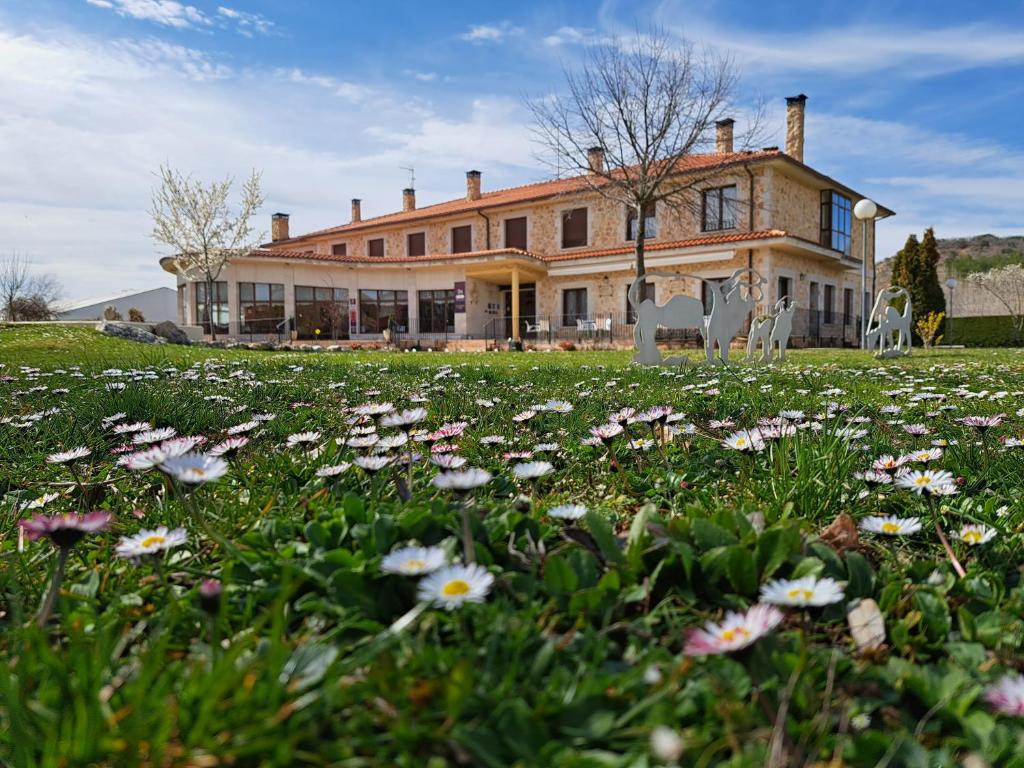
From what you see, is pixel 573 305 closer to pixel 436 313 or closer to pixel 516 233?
pixel 516 233

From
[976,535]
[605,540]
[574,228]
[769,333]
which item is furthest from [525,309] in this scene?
[605,540]

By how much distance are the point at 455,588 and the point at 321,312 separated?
30.8 metres

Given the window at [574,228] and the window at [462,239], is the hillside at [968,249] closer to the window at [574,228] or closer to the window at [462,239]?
the window at [574,228]

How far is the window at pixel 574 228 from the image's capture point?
92.6ft

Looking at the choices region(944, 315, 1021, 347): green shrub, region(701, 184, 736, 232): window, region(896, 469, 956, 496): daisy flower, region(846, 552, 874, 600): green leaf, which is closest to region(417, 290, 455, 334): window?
region(701, 184, 736, 232): window

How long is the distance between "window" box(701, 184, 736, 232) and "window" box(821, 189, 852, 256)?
486cm

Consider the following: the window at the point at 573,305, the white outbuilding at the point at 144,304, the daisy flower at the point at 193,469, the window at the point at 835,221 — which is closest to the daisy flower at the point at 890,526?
the daisy flower at the point at 193,469

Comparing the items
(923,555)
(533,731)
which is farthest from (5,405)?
(923,555)

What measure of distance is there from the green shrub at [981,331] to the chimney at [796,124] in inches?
A: 478

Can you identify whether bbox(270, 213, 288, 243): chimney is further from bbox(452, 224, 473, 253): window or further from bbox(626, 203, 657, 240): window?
bbox(626, 203, 657, 240): window

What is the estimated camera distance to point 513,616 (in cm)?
90

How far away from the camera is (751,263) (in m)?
22.9

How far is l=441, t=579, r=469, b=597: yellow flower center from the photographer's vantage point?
2.64ft

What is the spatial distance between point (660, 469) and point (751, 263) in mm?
22883
